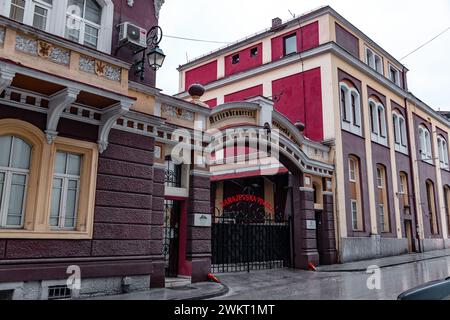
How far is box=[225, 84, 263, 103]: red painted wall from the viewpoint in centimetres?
2378

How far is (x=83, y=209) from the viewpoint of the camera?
31.6 feet

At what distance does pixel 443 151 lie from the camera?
3350 cm

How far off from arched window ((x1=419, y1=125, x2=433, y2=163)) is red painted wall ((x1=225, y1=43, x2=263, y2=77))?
562 inches

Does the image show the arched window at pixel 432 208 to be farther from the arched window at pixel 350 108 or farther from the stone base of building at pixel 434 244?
the arched window at pixel 350 108

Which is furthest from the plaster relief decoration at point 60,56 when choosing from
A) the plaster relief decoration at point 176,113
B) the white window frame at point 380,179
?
the white window frame at point 380,179

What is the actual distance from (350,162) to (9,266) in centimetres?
1758

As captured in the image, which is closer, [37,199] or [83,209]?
[37,199]

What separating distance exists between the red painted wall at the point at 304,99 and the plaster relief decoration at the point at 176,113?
30.8 feet

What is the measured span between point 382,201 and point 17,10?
823 inches

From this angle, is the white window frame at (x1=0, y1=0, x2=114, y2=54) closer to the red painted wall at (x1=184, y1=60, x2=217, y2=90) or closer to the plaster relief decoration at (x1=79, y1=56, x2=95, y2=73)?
the plaster relief decoration at (x1=79, y1=56, x2=95, y2=73)

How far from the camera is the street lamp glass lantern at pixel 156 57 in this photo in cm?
1119

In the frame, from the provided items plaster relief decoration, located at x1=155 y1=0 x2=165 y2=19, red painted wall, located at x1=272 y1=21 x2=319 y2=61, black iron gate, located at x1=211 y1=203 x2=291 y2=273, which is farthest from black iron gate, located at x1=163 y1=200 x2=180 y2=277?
red painted wall, located at x1=272 y1=21 x2=319 y2=61

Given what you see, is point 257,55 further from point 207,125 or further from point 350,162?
point 207,125

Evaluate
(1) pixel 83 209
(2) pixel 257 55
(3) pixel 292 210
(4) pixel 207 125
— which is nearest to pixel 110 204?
(1) pixel 83 209
